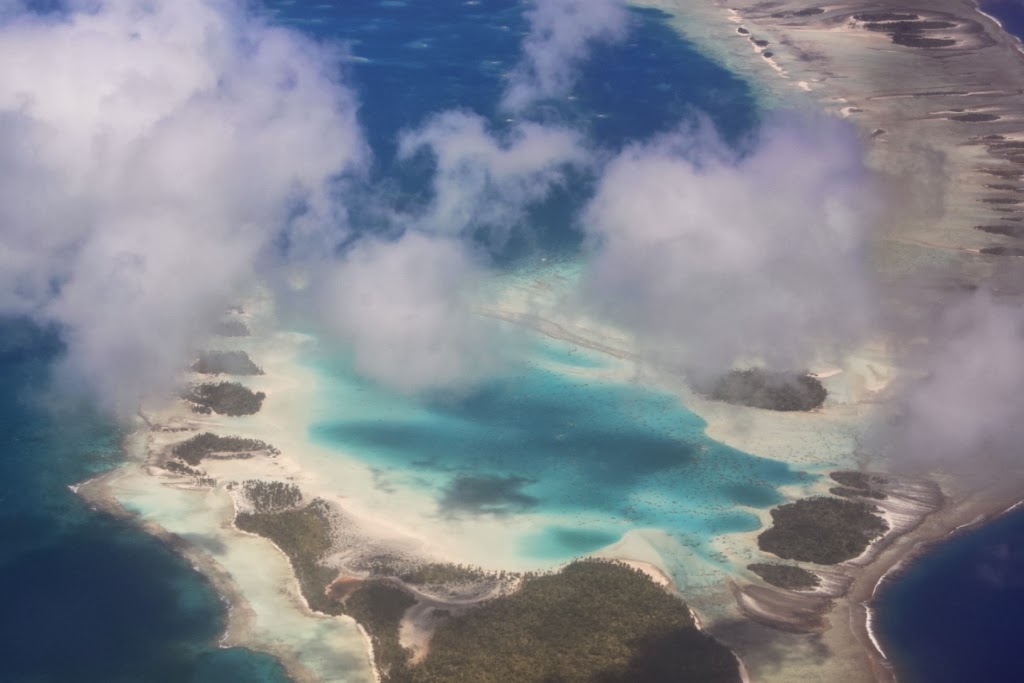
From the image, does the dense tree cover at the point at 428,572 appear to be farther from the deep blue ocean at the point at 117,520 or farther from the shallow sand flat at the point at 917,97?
the shallow sand flat at the point at 917,97

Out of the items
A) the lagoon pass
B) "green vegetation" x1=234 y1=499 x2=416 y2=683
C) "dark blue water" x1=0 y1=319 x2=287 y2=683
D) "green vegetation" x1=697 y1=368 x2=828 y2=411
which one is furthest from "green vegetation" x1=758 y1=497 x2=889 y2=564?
"dark blue water" x1=0 y1=319 x2=287 y2=683

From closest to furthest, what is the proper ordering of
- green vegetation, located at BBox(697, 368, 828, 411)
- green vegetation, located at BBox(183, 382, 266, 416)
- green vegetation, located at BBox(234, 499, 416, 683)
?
green vegetation, located at BBox(234, 499, 416, 683) < green vegetation, located at BBox(183, 382, 266, 416) < green vegetation, located at BBox(697, 368, 828, 411)

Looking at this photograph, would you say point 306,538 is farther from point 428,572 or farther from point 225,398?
point 225,398

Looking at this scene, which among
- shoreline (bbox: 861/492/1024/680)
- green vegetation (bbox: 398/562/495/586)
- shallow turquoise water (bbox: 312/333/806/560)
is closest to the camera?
shoreline (bbox: 861/492/1024/680)

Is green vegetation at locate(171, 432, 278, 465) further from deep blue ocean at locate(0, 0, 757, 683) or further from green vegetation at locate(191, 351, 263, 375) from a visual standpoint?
green vegetation at locate(191, 351, 263, 375)

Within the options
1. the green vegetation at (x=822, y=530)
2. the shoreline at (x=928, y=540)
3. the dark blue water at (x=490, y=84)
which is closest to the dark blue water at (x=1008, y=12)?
the dark blue water at (x=490, y=84)

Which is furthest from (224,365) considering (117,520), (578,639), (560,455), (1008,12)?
(1008,12)

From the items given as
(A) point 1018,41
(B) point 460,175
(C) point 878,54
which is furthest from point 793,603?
(A) point 1018,41
